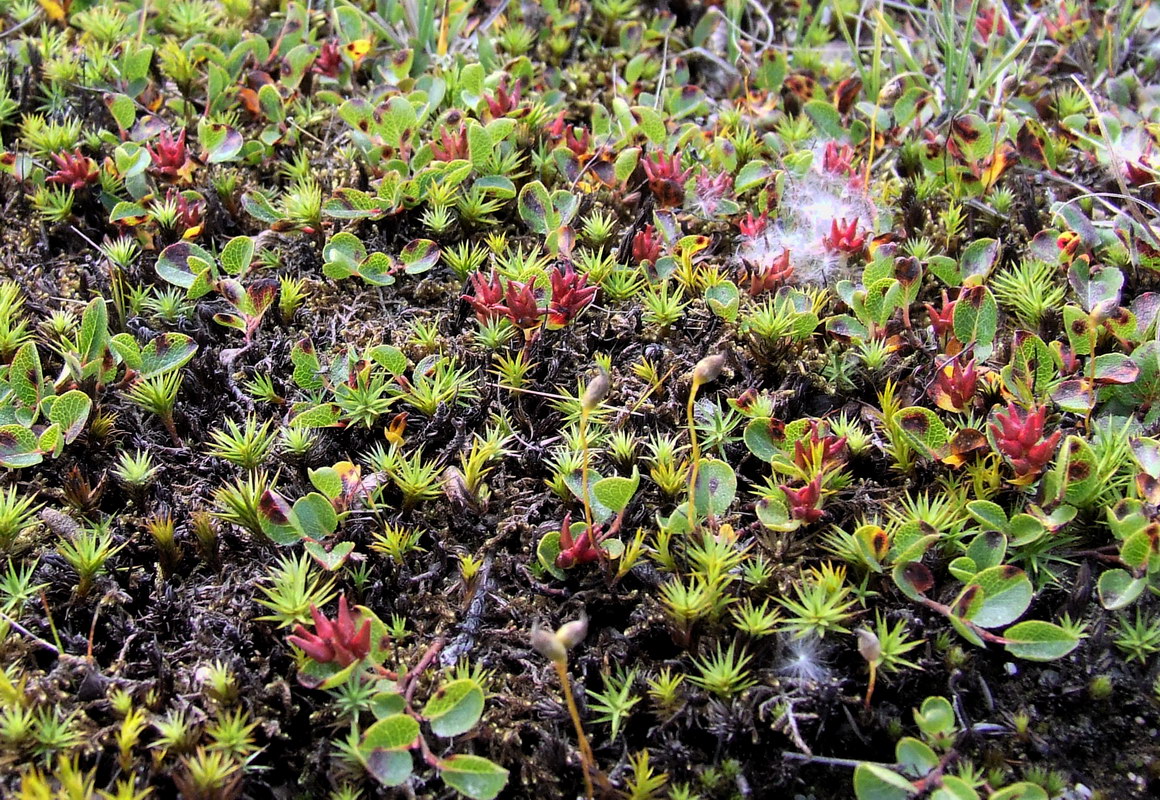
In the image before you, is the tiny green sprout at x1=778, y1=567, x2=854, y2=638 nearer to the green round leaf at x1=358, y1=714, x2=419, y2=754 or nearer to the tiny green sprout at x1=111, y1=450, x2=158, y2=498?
the green round leaf at x1=358, y1=714, x2=419, y2=754

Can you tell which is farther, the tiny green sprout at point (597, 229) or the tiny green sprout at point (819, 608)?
the tiny green sprout at point (597, 229)

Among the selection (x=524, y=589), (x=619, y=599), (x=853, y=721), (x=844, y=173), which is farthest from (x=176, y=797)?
(x=844, y=173)

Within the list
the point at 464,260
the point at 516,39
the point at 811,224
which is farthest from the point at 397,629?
the point at 516,39

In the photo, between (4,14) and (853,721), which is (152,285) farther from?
(853,721)

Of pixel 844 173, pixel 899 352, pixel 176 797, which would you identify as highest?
pixel 844 173

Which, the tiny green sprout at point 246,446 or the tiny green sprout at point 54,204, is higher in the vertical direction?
the tiny green sprout at point 54,204

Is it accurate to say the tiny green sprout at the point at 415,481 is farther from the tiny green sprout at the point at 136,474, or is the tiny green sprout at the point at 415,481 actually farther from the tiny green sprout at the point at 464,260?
the tiny green sprout at the point at 464,260

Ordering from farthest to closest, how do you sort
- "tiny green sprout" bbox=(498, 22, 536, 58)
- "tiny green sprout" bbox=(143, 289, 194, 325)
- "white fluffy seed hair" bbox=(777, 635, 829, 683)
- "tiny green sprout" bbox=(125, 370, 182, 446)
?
"tiny green sprout" bbox=(498, 22, 536, 58) → "tiny green sprout" bbox=(143, 289, 194, 325) → "tiny green sprout" bbox=(125, 370, 182, 446) → "white fluffy seed hair" bbox=(777, 635, 829, 683)

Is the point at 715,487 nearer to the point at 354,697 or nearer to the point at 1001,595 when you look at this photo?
the point at 1001,595

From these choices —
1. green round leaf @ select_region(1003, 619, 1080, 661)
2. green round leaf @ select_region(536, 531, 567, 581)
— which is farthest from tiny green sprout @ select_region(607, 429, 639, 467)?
green round leaf @ select_region(1003, 619, 1080, 661)

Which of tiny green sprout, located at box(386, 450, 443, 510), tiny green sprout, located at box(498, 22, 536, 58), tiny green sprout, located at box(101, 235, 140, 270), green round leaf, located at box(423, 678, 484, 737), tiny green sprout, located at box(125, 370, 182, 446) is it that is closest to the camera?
green round leaf, located at box(423, 678, 484, 737)

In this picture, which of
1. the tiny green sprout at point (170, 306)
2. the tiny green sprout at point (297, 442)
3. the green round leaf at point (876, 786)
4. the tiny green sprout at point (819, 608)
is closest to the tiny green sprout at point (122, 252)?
the tiny green sprout at point (170, 306)
